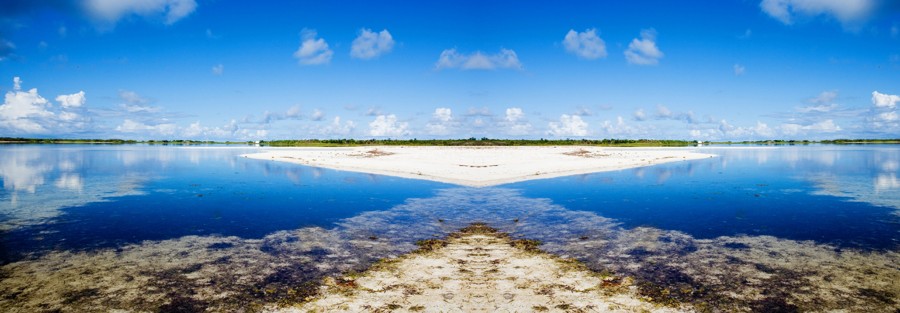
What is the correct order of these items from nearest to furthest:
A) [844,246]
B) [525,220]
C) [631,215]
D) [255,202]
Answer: [844,246]
[525,220]
[631,215]
[255,202]

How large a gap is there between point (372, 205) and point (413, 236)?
6.30 meters

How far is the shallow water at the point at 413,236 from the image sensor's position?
863 centimetres

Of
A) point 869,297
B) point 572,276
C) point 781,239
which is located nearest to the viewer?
point 869,297

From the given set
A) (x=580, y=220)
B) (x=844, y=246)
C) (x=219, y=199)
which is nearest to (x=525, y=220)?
(x=580, y=220)

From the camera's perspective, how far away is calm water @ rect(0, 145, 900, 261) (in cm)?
1381

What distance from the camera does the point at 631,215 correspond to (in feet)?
55.0

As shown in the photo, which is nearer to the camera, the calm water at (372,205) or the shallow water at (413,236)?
the shallow water at (413,236)

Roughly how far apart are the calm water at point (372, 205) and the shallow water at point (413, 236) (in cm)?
9

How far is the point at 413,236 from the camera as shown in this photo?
42.7ft

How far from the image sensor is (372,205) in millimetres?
18984

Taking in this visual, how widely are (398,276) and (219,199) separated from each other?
15.1 metres

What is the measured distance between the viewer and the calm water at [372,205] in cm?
1381

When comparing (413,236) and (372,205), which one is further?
(372,205)

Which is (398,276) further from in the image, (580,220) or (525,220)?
(580,220)
